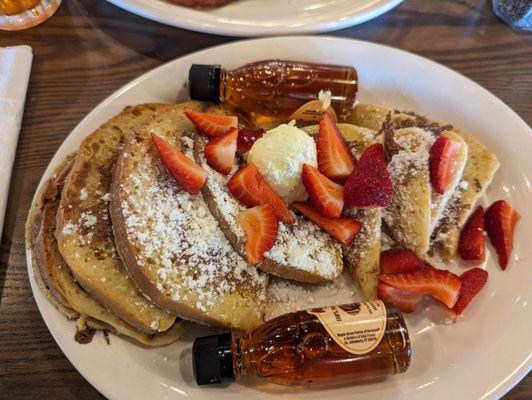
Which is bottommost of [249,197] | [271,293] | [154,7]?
[271,293]

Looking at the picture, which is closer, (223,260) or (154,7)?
(223,260)

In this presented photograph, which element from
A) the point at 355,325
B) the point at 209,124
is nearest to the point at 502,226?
the point at 355,325

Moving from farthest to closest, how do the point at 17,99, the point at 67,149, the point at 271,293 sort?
1. the point at 17,99
2. the point at 67,149
3. the point at 271,293

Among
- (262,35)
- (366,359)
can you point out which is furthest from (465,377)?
(262,35)

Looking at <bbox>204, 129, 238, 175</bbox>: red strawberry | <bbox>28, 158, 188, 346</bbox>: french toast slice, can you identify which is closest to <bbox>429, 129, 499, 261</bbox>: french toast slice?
<bbox>204, 129, 238, 175</bbox>: red strawberry

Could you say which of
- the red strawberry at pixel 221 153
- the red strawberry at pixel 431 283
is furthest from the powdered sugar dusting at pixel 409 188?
the red strawberry at pixel 221 153

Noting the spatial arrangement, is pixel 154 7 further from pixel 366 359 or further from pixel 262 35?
pixel 366 359

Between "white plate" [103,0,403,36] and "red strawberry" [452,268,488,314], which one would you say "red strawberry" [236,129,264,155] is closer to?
"white plate" [103,0,403,36]
